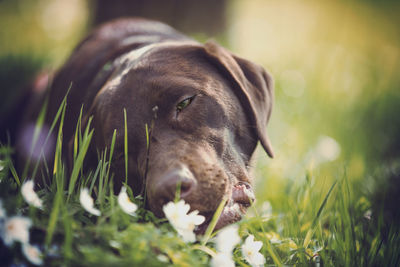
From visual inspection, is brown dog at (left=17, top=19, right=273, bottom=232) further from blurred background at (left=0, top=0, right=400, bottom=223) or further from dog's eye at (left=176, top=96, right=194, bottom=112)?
blurred background at (left=0, top=0, right=400, bottom=223)

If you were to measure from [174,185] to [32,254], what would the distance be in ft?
1.96

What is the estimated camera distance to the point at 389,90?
5035mm

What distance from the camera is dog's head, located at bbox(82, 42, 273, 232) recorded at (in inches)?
73.6

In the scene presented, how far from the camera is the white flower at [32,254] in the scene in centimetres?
129

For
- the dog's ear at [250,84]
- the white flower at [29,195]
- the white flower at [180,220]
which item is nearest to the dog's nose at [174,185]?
the white flower at [180,220]

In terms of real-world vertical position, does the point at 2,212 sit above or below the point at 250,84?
below

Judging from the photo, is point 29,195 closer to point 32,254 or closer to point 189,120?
point 32,254

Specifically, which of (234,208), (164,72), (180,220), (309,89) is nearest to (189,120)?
(164,72)

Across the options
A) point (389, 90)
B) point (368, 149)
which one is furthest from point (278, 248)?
point (389, 90)

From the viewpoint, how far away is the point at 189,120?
2158mm

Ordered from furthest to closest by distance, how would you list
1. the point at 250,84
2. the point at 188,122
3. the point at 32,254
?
the point at 250,84 < the point at 188,122 < the point at 32,254

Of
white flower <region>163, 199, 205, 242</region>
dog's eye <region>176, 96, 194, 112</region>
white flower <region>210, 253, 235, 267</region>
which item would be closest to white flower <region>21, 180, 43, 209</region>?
white flower <region>163, 199, 205, 242</region>

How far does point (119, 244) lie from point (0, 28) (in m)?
7.31

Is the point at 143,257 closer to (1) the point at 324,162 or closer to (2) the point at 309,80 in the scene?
(1) the point at 324,162
